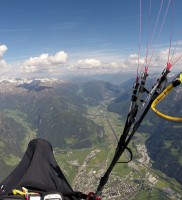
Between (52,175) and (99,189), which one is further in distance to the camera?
(52,175)

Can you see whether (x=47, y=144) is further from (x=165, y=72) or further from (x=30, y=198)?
(x=165, y=72)

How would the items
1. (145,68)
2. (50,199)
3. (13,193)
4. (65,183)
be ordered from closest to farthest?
(50,199) → (13,193) → (145,68) → (65,183)

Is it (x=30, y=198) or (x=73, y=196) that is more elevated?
(x=30, y=198)

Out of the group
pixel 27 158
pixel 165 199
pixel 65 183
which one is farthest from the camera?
pixel 165 199

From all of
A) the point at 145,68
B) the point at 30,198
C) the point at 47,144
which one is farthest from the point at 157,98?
the point at 47,144

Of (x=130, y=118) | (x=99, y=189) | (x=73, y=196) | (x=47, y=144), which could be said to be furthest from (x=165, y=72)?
(x=47, y=144)

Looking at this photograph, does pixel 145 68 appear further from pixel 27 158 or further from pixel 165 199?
pixel 165 199

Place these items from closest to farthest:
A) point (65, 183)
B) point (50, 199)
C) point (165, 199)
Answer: point (50, 199), point (65, 183), point (165, 199)

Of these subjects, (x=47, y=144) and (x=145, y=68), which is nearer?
(x=145, y=68)

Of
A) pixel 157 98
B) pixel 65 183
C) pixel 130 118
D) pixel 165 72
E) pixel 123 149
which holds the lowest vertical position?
pixel 65 183
